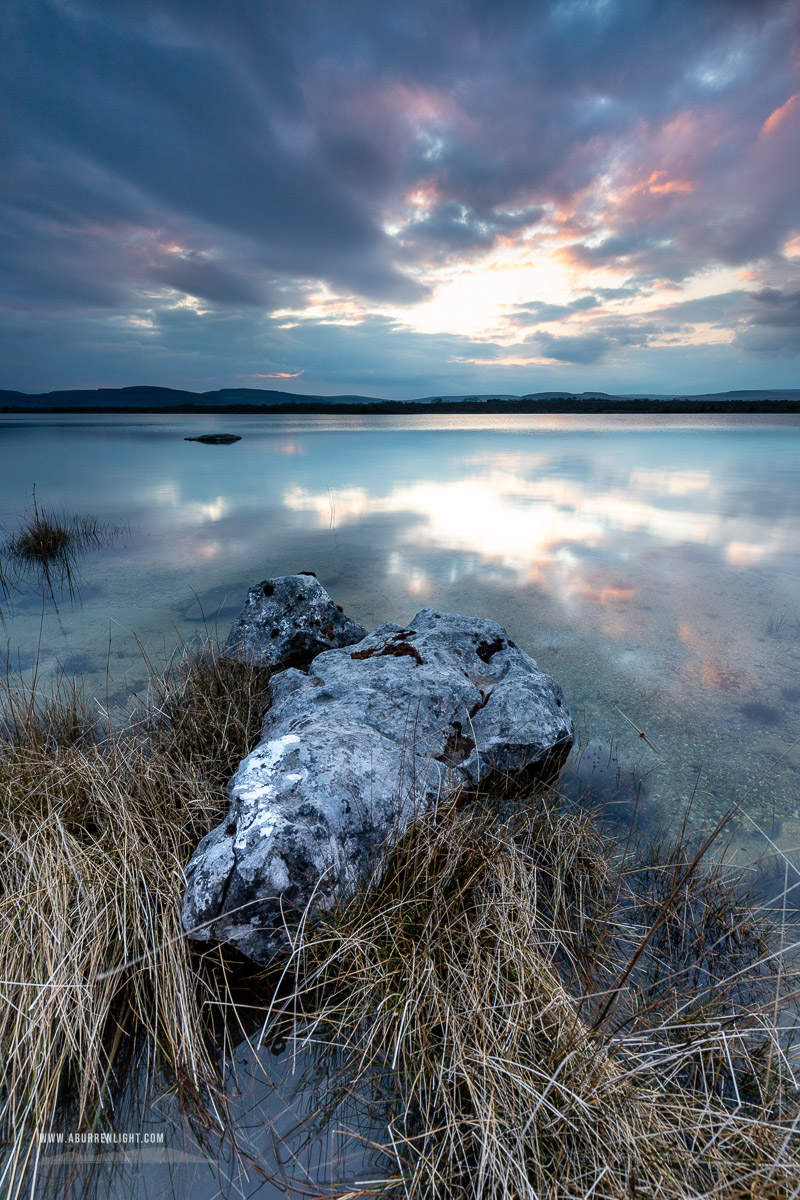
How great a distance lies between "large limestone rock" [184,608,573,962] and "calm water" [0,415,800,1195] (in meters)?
1.06

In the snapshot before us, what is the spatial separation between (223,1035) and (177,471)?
2404cm

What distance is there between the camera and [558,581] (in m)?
8.40

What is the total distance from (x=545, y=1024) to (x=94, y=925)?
1933 mm

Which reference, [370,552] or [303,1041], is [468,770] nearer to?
[303,1041]

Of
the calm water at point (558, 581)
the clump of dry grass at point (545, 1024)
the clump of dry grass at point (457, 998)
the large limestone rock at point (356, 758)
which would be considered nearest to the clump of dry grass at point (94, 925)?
the clump of dry grass at point (457, 998)

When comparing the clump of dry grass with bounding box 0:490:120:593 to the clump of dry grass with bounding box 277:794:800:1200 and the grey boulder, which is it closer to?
the grey boulder

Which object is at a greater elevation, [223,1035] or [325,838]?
[325,838]

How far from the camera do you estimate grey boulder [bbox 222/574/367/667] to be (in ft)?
17.4

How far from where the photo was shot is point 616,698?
4.83 metres

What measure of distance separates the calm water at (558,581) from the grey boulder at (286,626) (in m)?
1.19

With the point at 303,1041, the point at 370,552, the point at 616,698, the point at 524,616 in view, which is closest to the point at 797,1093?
the point at 303,1041

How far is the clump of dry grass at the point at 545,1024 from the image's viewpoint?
1.50 m

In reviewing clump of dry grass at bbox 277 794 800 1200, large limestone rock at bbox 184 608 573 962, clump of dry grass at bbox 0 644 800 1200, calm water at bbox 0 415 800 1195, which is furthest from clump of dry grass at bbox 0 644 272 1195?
calm water at bbox 0 415 800 1195

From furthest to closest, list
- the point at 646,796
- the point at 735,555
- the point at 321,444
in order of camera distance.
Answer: the point at 321,444, the point at 735,555, the point at 646,796
